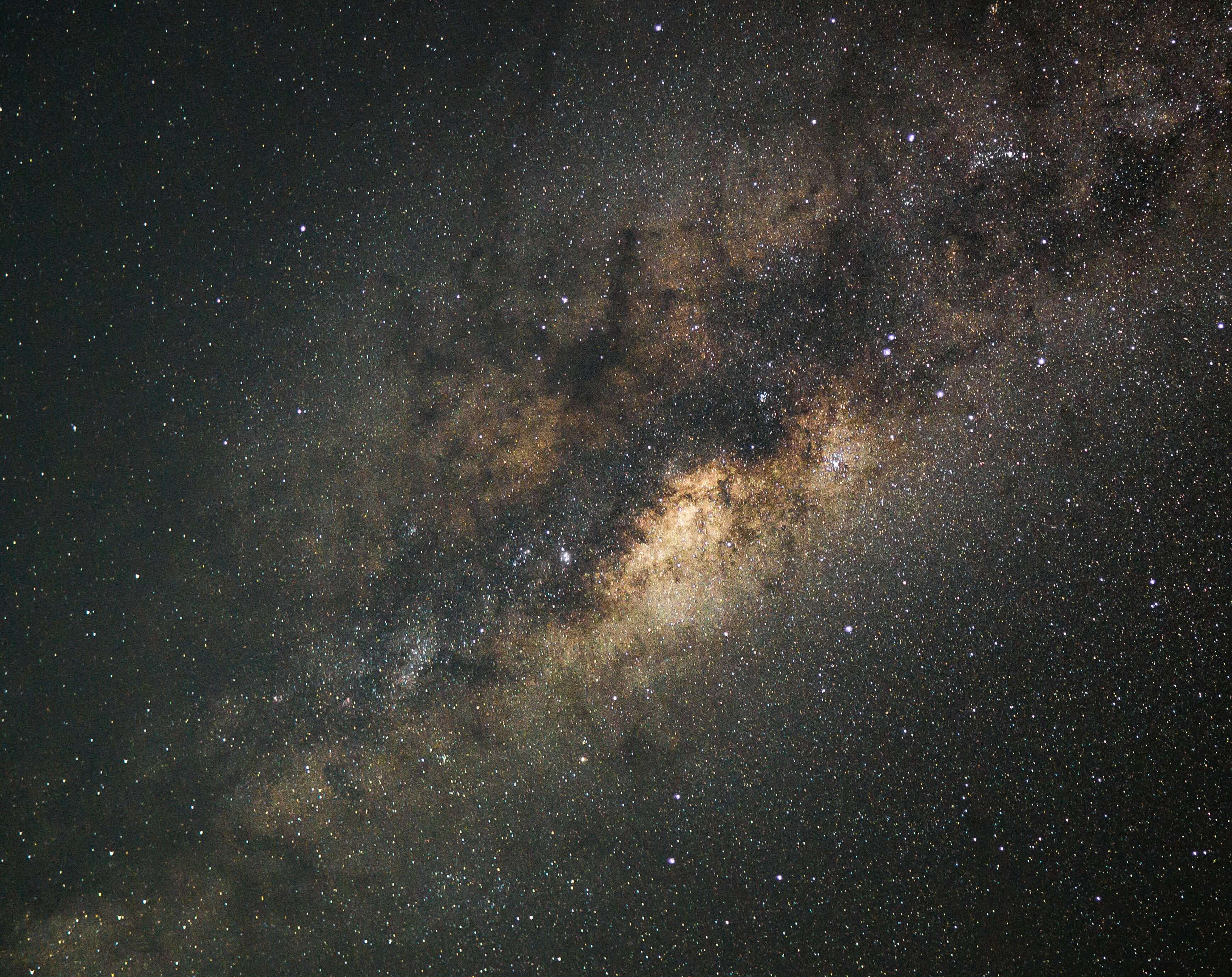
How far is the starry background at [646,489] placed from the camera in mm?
1847

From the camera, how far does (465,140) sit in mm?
1959

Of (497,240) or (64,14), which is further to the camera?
(64,14)

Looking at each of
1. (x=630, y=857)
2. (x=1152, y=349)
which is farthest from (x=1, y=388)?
(x=1152, y=349)

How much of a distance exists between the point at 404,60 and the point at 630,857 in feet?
8.89

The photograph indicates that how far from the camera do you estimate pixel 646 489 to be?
6.45 ft

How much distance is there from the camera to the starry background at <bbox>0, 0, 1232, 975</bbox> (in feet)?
6.06

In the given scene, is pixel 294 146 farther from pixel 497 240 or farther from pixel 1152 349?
pixel 1152 349

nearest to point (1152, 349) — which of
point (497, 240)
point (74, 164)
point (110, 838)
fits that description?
point (497, 240)

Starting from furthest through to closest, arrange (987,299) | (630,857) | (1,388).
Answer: (1,388) < (630,857) < (987,299)

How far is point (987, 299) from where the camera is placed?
187 cm

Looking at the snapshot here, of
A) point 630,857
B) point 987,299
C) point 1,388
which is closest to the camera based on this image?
point 987,299

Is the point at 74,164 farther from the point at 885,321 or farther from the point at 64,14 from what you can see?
the point at 885,321

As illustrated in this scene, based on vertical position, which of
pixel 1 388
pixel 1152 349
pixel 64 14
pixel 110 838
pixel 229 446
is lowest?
pixel 1152 349

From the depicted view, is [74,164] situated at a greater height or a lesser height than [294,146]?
greater
